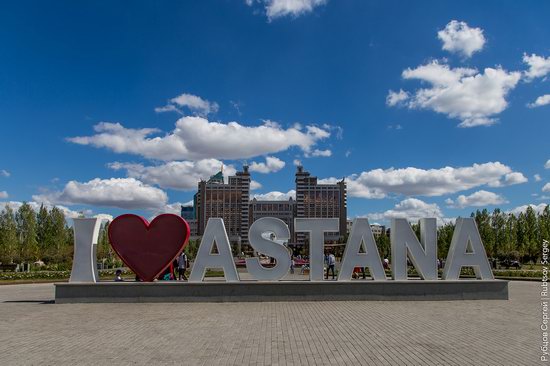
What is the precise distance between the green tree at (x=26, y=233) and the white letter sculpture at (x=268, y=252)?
51.8m

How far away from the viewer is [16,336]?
12.4 metres

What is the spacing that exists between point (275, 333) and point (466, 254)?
11.8 meters

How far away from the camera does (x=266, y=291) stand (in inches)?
755

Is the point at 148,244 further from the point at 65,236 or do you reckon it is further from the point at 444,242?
the point at 65,236

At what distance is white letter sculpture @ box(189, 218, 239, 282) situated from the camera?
19469 millimetres

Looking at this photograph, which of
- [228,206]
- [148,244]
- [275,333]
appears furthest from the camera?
[228,206]

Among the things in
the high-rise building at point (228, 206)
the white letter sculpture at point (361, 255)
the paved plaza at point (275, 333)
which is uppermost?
the high-rise building at point (228, 206)

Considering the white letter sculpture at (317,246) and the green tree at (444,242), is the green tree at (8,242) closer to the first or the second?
the white letter sculpture at (317,246)

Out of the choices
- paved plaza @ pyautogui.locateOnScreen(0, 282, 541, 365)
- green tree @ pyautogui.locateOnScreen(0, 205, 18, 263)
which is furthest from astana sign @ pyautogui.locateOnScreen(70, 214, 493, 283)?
green tree @ pyautogui.locateOnScreen(0, 205, 18, 263)

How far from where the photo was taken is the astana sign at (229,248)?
766 inches

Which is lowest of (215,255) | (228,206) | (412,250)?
(215,255)

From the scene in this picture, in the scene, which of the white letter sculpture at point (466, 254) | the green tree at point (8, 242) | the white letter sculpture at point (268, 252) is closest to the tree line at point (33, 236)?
the green tree at point (8, 242)

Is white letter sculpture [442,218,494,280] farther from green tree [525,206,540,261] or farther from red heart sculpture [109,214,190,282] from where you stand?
green tree [525,206,540,261]

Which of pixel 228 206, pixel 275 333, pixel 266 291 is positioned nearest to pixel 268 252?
pixel 266 291
